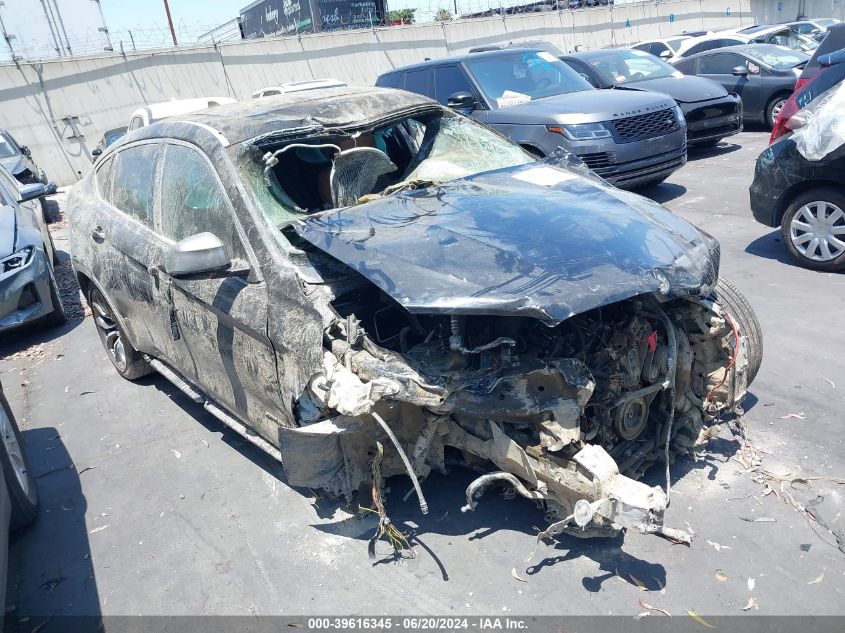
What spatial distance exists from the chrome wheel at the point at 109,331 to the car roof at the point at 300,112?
135 centimetres

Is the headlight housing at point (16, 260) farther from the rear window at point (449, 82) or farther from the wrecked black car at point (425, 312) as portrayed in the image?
the rear window at point (449, 82)

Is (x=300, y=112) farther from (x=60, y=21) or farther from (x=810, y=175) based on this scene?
(x=60, y=21)

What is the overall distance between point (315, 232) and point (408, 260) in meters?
0.52

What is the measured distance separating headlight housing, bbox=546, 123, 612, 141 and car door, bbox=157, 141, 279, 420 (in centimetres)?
486

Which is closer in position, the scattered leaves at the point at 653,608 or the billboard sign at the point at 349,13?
the scattered leaves at the point at 653,608

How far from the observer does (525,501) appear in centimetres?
321

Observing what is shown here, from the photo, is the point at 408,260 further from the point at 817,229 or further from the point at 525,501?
the point at 817,229

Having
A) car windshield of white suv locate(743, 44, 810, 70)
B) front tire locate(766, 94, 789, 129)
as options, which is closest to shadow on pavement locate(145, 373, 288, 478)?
front tire locate(766, 94, 789, 129)

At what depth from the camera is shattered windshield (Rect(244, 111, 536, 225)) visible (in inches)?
136

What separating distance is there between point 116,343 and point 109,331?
0.11 meters

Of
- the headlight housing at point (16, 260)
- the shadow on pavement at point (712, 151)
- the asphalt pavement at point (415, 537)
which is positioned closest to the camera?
the asphalt pavement at point (415, 537)

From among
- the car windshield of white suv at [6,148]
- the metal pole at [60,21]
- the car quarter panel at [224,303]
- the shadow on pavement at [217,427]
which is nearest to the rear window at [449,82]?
the shadow on pavement at [217,427]

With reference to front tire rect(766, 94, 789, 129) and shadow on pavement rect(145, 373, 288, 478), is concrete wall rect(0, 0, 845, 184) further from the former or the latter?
shadow on pavement rect(145, 373, 288, 478)

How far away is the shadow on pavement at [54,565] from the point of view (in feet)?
9.49
